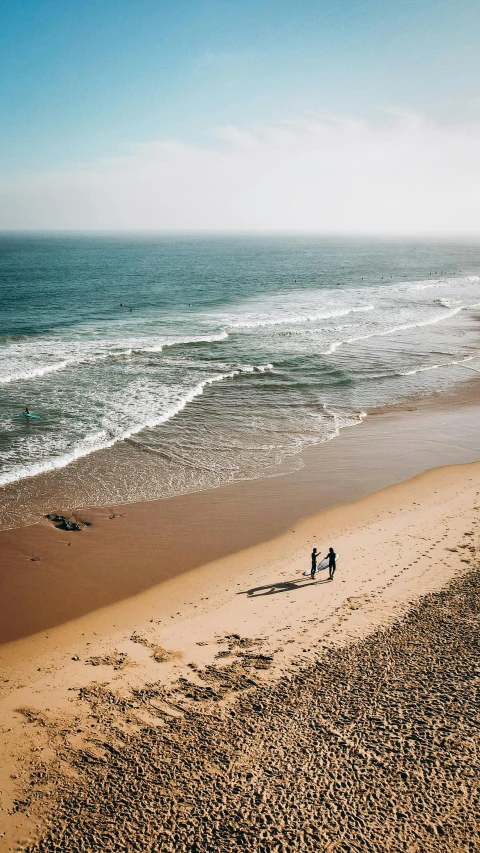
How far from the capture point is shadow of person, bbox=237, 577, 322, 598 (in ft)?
45.3

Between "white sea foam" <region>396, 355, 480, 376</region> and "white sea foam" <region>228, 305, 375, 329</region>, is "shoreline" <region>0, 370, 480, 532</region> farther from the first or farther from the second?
"white sea foam" <region>228, 305, 375, 329</region>

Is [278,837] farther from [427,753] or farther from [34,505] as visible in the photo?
[34,505]

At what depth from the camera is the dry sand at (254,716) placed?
7812 millimetres

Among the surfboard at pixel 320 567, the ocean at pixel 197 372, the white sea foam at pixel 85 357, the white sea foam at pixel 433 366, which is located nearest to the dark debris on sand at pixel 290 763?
the surfboard at pixel 320 567

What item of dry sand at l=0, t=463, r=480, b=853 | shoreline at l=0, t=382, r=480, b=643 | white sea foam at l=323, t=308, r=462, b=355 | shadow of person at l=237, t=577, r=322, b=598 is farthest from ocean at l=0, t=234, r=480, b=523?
dry sand at l=0, t=463, r=480, b=853

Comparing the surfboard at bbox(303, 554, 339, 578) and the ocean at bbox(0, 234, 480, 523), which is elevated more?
the ocean at bbox(0, 234, 480, 523)

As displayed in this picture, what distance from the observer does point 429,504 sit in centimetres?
1856

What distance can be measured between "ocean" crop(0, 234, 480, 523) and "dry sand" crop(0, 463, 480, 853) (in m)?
7.21

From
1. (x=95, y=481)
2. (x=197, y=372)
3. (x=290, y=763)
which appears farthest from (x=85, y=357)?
(x=290, y=763)

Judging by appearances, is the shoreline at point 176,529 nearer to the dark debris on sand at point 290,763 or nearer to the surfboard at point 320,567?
the surfboard at point 320,567

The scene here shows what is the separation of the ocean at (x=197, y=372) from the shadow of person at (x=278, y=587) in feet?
20.9

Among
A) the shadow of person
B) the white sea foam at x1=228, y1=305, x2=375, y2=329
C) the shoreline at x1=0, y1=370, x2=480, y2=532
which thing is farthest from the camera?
the white sea foam at x1=228, y1=305, x2=375, y2=329

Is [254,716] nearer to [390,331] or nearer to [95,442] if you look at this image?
[95,442]

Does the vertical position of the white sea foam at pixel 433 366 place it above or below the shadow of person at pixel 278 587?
above
